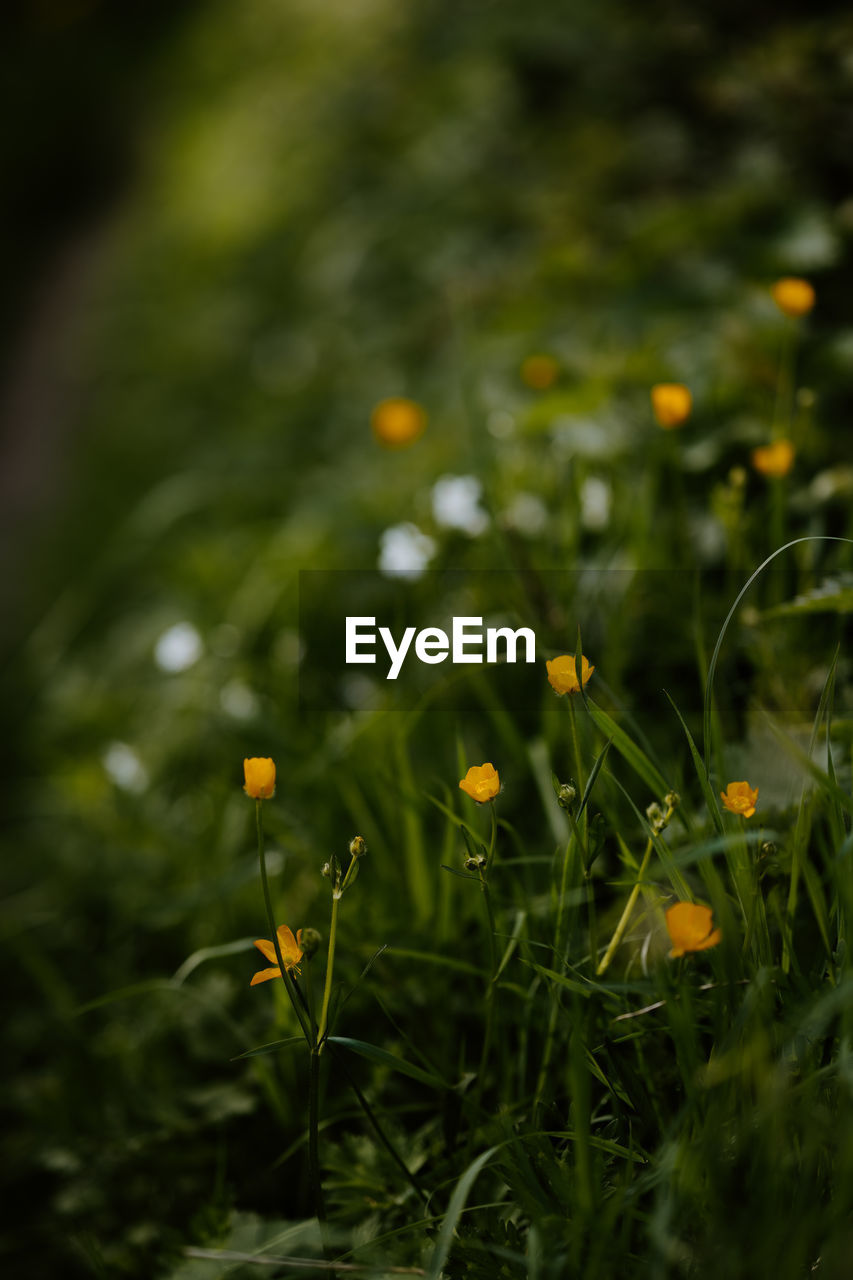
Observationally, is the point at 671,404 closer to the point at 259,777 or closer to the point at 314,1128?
the point at 259,777

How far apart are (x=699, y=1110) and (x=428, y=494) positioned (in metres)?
1.21

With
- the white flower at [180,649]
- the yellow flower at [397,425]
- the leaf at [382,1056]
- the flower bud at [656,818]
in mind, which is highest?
the yellow flower at [397,425]

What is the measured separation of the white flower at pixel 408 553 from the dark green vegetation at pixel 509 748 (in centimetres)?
3

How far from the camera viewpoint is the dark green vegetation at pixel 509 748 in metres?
0.76

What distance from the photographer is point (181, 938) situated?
1362 mm

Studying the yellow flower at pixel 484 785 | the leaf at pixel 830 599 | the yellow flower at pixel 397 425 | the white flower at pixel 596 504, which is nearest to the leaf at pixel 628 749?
the yellow flower at pixel 484 785

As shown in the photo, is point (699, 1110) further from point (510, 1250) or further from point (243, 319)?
point (243, 319)

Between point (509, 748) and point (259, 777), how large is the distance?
0.55 m

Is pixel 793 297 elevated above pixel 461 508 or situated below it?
above

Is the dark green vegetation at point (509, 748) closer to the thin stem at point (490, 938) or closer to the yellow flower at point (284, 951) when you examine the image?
the thin stem at point (490, 938)

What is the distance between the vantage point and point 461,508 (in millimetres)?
1470

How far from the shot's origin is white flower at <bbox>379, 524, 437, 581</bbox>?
1430 millimetres

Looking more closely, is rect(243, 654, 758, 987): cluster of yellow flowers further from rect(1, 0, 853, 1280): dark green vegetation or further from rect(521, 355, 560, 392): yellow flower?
rect(521, 355, 560, 392): yellow flower

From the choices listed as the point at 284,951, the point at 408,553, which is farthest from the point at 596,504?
the point at 284,951
